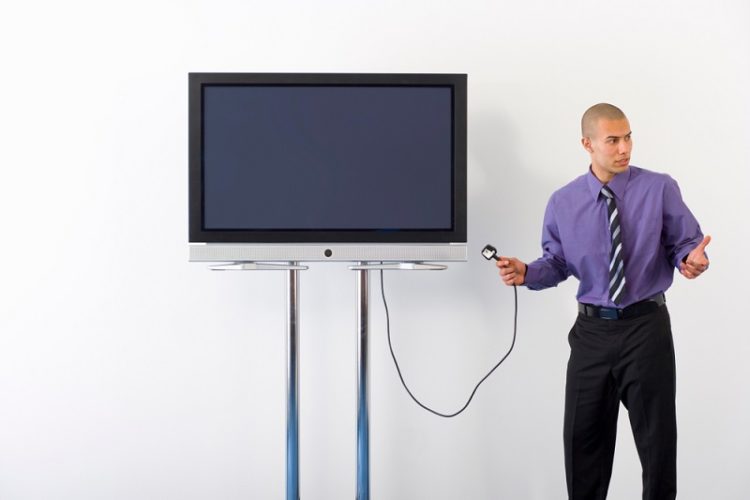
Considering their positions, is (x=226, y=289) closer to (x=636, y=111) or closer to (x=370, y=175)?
(x=370, y=175)

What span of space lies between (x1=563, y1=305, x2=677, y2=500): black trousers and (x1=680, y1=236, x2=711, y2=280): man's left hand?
0.19m

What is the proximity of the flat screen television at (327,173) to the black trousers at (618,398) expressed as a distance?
585mm

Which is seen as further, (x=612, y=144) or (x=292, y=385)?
(x=292, y=385)

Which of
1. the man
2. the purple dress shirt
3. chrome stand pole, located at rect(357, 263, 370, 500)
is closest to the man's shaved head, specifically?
the man

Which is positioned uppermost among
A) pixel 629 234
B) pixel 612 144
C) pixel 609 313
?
pixel 612 144

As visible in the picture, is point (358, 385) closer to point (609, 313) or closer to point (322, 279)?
point (322, 279)

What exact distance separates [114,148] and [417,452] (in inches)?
72.8

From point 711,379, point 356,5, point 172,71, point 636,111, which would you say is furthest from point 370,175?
point 711,379

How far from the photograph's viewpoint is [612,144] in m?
2.49

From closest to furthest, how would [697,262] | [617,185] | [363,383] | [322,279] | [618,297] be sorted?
[697,262]
[618,297]
[617,185]
[363,383]
[322,279]

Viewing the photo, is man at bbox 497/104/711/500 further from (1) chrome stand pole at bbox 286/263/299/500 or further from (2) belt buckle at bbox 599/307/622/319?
(1) chrome stand pole at bbox 286/263/299/500

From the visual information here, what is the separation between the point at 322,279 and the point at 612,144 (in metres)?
1.33

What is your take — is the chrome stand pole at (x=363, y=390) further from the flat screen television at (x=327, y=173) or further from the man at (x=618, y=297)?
the man at (x=618, y=297)

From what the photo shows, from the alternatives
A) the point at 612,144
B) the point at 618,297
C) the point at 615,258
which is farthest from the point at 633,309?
the point at 612,144
